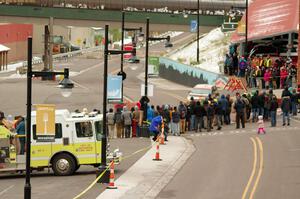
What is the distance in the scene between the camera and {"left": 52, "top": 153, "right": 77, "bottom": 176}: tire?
28.8 meters

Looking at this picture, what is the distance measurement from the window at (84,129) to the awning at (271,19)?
3011 centimetres

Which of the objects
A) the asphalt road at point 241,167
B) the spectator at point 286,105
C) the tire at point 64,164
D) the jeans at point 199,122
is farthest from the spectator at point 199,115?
the tire at point 64,164

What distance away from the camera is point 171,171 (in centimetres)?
2927

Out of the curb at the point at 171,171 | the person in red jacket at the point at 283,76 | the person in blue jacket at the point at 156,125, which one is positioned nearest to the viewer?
the curb at the point at 171,171

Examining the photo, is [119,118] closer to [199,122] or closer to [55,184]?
[199,122]

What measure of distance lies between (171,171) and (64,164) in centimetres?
351

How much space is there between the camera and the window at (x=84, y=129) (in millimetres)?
28906

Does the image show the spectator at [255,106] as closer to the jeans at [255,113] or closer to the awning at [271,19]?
the jeans at [255,113]

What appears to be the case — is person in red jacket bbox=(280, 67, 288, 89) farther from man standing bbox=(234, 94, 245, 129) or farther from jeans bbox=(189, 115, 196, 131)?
jeans bbox=(189, 115, 196, 131)

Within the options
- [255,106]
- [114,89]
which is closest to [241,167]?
[255,106]

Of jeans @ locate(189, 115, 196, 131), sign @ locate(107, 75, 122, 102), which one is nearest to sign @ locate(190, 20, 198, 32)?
sign @ locate(107, 75, 122, 102)

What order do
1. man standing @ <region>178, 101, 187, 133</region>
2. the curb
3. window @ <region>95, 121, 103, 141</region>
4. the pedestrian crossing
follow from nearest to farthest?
1. the curb
2. window @ <region>95, 121, 103, 141</region>
3. the pedestrian crossing
4. man standing @ <region>178, 101, 187, 133</region>

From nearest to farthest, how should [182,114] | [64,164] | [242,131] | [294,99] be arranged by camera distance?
1. [64,164]
2. [242,131]
3. [182,114]
4. [294,99]

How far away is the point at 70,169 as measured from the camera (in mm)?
28906
